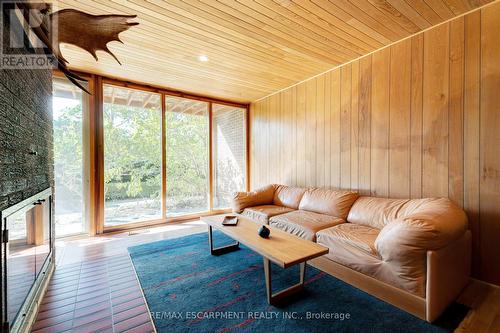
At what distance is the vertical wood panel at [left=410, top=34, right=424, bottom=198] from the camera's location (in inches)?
97.8

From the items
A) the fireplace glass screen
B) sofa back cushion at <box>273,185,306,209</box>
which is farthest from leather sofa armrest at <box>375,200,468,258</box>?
the fireplace glass screen

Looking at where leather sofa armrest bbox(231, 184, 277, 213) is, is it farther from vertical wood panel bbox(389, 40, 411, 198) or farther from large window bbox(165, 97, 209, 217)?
vertical wood panel bbox(389, 40, 411, 198)

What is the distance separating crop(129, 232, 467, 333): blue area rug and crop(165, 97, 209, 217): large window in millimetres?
1925

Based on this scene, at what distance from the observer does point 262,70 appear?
3.46 m

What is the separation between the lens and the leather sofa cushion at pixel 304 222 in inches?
100

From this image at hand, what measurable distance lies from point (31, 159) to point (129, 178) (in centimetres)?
228

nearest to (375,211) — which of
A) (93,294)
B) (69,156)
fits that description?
(93,294)

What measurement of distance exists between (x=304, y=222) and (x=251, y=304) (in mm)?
1220

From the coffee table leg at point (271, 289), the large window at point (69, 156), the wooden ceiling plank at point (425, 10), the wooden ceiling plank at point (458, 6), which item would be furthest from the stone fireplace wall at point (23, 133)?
the wooden ceiling plank at point (458, 6)

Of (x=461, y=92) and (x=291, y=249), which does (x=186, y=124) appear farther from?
(x=461, y=92)

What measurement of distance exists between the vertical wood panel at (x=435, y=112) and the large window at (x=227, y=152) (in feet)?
11.4

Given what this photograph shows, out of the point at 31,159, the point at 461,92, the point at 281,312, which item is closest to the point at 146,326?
the point at 281,312

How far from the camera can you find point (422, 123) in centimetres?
248

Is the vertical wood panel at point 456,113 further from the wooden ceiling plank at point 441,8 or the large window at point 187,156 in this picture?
the large window at point 187,156
